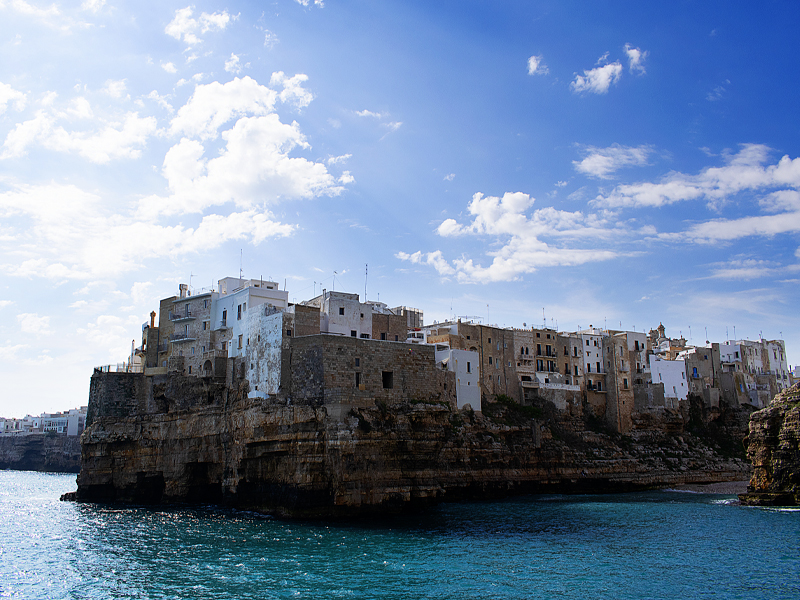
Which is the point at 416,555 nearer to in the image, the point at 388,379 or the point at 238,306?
the point at 388,379

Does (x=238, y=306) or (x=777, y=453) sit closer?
(x=777, y=453)

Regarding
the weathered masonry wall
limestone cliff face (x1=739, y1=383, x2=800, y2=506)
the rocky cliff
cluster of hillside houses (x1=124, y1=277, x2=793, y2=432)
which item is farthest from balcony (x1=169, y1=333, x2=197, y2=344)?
the rocky cliff

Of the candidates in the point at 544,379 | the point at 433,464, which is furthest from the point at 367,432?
the point at 544,379

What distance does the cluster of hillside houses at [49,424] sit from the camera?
131125 millimetres

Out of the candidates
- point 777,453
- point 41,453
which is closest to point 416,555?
point 777,453

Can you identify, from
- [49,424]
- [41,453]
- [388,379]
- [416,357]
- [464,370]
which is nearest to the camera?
[388,379]

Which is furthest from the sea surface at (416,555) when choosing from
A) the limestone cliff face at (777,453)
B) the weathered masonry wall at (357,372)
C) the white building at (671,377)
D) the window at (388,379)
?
the white building at (671,377)

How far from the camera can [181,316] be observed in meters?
62.5

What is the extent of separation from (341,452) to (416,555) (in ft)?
38.8

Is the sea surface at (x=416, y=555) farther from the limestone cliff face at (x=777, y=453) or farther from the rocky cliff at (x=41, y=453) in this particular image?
the rocky cliff at (x=41, y=453)

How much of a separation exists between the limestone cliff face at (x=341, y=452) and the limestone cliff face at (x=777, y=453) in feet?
62.1

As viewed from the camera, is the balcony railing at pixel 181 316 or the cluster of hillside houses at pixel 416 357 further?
the balcony railing at pixel 181 316

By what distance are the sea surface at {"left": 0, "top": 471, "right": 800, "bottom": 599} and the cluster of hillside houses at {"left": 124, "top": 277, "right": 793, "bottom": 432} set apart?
1043cm

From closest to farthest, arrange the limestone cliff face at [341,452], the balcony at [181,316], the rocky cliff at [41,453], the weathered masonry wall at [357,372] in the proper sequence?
the limestone cliff face at [341,452] → the weathered masonry wall at [357,372] → the balcony at [181,316] → the rocky cliff at [41,453]
